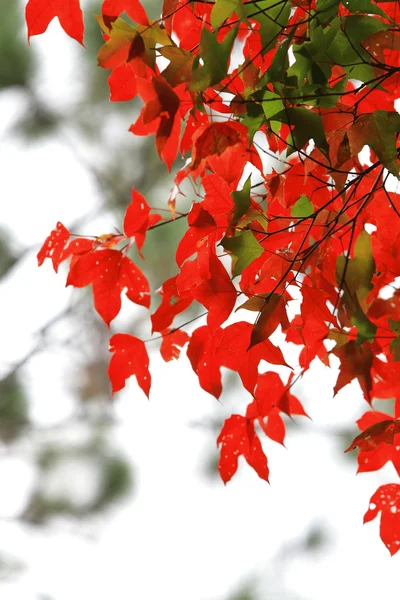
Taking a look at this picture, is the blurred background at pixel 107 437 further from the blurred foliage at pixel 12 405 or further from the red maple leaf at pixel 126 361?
the red maple leaf at pixel 126 361

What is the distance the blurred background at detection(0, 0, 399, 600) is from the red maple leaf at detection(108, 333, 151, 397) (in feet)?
4.83

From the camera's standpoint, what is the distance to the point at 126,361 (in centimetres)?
74

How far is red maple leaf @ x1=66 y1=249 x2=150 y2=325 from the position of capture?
72cm

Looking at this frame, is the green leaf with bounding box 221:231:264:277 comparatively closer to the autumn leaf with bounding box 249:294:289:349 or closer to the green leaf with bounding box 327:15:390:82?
the autumn leaf with bounding box 249:294:289:349

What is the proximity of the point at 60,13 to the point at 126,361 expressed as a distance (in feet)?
1.18

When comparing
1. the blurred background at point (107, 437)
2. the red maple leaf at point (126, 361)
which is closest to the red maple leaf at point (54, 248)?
the red maple leaf at point (126, 361)

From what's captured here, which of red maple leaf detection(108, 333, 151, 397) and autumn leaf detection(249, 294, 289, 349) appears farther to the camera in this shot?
red maple leaf detection(108, 333, 151, 397)

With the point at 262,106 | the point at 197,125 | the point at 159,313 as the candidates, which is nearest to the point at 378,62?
the point at 262,106

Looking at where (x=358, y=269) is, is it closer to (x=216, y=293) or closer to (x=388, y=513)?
(x=216, y=293)

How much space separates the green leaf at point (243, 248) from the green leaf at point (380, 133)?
0.38 ft

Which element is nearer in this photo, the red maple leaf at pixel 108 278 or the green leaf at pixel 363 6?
the green leaf at pixel 363 6

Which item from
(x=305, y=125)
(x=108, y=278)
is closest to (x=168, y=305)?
(x=108, y=278)

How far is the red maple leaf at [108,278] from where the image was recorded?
2.35 feet

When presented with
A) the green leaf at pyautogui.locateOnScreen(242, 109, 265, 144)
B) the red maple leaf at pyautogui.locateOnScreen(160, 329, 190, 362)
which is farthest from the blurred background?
the green leaf at pyautogui.locateOnScreen(242, 109, 265, 144)
